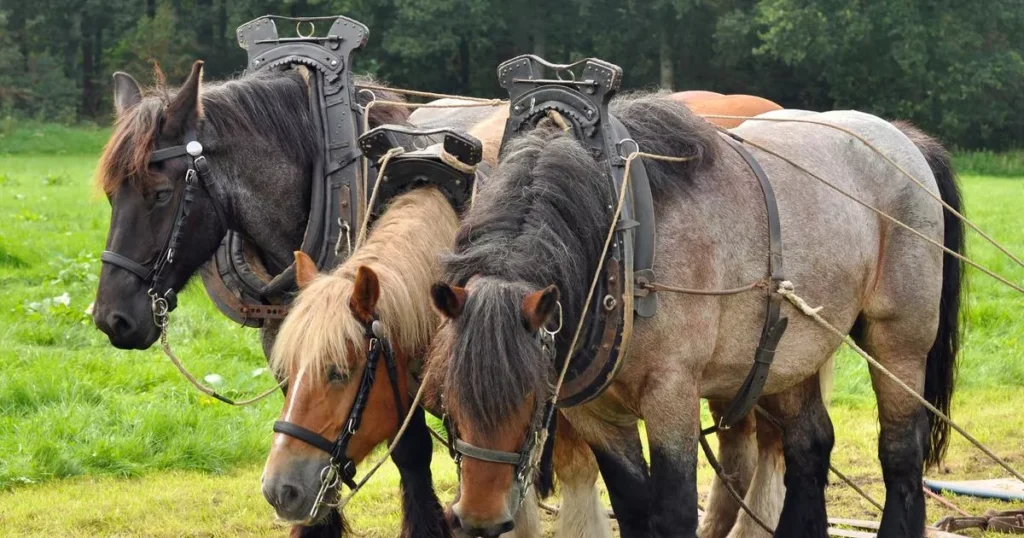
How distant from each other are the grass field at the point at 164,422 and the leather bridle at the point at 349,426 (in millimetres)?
1246

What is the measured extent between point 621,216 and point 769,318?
0.66 meters

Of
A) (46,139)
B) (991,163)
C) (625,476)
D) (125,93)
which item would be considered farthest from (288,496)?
(46,139)

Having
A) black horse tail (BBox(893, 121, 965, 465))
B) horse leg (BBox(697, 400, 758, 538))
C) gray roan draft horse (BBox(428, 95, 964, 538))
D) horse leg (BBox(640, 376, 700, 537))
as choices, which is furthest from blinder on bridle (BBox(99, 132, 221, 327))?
black horse tail (BBox(893, 121, 965, 465))

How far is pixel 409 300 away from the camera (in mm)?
3143

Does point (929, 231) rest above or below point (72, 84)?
above

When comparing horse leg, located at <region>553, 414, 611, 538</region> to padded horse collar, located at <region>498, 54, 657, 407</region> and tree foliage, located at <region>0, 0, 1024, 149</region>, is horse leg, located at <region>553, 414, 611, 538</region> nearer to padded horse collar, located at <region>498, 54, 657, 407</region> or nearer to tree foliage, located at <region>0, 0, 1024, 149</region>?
padded horse collar, located at <region>498, 54, 657, 407</region>

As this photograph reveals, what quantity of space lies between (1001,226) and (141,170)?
10495mm

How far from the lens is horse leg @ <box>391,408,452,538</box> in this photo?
3748mm

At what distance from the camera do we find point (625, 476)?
3.35m

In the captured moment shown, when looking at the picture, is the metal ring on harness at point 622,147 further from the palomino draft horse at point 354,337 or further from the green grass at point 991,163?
the green grass at point 991,163

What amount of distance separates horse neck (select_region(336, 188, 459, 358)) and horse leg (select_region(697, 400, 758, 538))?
64.7 inches

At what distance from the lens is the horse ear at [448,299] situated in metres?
2.70

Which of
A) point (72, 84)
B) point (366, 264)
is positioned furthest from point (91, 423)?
point (72, 84)

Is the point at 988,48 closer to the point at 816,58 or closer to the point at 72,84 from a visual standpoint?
the point at 816,58
